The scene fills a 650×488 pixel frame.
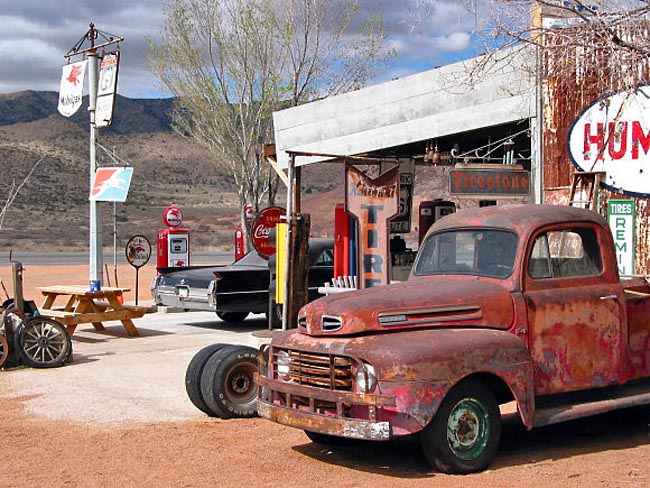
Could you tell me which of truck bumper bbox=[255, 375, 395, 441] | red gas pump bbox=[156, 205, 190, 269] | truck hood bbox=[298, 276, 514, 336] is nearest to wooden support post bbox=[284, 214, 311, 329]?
truck bumper bbox=[255, 375, 395, 441]

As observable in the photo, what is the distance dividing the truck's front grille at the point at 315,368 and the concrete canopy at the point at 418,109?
185 inches

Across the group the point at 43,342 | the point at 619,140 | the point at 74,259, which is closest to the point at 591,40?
the point at 619,140

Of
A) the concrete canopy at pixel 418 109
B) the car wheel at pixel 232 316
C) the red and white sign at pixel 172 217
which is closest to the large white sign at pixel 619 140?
the concrete canopy at pixel 418 109

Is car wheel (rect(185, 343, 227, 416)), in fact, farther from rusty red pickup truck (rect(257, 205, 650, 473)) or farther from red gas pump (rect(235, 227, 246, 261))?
red gas pump (rect(235, 227, 246, 261))

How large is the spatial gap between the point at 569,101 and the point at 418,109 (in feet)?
7.63

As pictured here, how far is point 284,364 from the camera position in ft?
23.1

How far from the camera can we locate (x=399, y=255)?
1530cm

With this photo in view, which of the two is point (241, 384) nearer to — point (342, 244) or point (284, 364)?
point (284, 364)

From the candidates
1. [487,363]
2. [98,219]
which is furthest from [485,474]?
[98,219]

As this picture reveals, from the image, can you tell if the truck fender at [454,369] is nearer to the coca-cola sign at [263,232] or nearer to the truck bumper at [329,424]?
the truck bumper at [329,424]

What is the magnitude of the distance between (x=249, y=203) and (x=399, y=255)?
12892 millimetres

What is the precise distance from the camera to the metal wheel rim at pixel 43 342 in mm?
11750

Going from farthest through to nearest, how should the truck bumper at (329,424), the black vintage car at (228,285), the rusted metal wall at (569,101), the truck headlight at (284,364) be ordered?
1. the black vintage car at (228,285)
2. the rusted metal wall at (569,101)
3. the truck headlight at (284,364)
4. the truck bumper at (329,424)

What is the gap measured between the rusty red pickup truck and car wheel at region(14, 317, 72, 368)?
522cm
